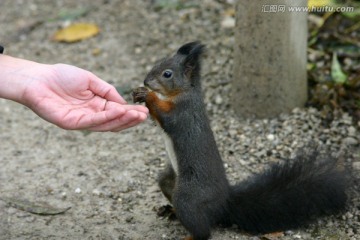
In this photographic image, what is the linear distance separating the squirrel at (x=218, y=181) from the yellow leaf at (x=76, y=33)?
232cm

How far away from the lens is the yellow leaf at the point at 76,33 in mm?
5230

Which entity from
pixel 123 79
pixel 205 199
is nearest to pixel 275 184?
pixel 205 199

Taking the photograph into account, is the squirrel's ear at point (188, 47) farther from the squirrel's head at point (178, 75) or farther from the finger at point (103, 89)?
the finger at point (103, 89)

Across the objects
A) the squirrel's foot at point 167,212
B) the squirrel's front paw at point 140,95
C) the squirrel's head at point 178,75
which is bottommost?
the squirrel's foot at point 167,212

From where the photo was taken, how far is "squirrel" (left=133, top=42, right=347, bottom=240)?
2943 millimetres

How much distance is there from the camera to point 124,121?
8.75 ft

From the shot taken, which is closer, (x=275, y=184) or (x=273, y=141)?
(x=275, y=184)

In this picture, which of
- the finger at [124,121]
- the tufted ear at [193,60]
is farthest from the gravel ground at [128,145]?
the tufted ear at [193,60]

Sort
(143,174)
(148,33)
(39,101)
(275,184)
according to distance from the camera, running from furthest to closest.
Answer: (148,33), (143,174), (275,184), (39,101)

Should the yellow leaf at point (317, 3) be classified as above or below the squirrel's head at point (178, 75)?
Result: above

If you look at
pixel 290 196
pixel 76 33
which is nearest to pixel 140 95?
pixel 290 196

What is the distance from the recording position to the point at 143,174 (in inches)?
141

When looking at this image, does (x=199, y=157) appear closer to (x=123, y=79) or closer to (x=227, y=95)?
(x=227, y=95)

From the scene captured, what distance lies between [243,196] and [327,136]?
0.95 metres
